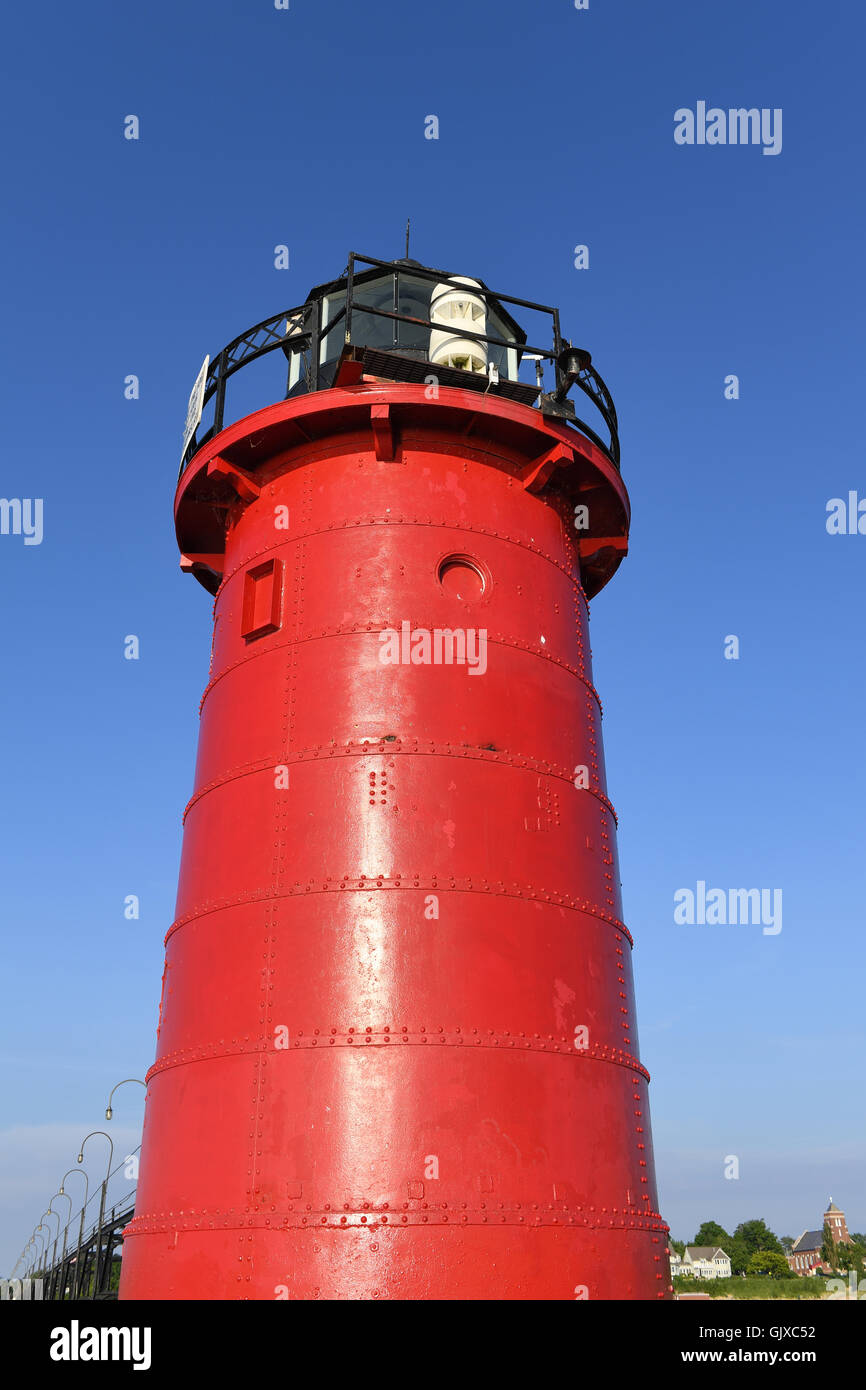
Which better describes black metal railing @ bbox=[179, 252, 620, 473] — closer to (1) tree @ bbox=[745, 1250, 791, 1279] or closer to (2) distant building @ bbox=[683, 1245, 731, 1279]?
(1) tree @ bbox=[745, 1250, 791, 1279]

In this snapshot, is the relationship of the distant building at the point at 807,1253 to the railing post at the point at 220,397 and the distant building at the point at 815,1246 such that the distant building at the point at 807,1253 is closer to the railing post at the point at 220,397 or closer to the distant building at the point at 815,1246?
the distant building at the point at 815,1246

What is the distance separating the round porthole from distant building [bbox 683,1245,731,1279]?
115761 mm

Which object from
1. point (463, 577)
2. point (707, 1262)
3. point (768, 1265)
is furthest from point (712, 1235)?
point (463, 577)

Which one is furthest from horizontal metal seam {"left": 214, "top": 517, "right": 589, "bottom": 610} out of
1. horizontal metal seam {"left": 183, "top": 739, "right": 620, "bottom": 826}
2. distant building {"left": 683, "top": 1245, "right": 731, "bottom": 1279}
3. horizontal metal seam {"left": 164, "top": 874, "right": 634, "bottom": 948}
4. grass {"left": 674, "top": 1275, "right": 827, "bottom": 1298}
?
distant building {"left": 683, "top": 1245, "right": 731, "bottom": 1279}

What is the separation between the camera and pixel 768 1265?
89.9 meters

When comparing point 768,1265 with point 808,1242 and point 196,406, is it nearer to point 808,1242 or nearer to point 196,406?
point 808,1242

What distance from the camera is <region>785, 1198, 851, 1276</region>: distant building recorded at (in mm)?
111356

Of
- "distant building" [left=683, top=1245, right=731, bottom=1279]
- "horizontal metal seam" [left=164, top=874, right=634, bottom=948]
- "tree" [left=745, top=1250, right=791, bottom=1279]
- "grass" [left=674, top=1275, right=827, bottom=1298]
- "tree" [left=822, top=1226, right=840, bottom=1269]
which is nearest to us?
"horizontal metal seam" [left=164, top=874, right=634, bottom=948]

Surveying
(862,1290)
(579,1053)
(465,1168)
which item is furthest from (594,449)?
(862,1290)

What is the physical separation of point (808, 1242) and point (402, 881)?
456 ft

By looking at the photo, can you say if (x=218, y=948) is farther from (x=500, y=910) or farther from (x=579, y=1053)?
(x=579, y=1053)

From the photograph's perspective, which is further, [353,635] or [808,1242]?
[808,1242]

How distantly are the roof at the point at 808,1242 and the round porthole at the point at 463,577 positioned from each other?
434 ft

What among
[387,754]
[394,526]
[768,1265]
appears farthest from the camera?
[768,1265]
